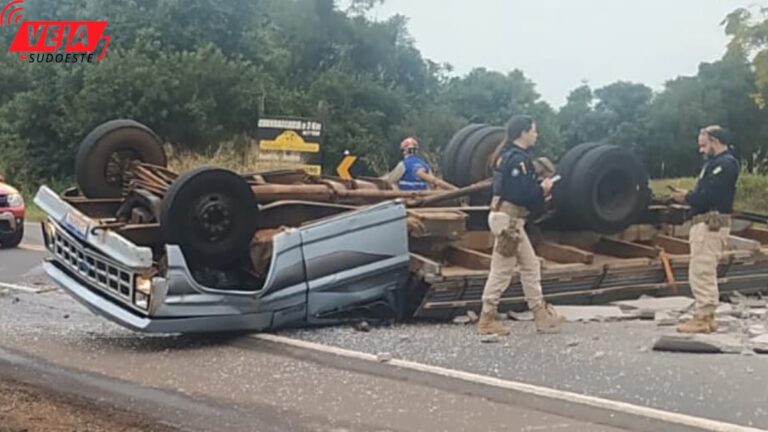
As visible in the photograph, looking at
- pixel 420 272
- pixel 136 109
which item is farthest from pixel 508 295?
pixel 136 109

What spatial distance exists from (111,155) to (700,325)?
5045mm

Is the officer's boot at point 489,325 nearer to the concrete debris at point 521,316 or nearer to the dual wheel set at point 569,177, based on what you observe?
the concrete debris at point 521,316

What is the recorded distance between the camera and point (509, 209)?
26.3 ft

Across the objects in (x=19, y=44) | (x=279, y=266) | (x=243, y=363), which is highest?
(x=19, y=44)

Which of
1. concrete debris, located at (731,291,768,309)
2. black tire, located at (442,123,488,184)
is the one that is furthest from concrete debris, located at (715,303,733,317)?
black tire, located at (442,123,488,184)

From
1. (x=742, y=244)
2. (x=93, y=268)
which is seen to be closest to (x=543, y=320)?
(x=742, y=244)

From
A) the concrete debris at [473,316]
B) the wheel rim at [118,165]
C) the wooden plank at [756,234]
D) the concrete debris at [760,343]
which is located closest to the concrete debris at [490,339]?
the concrete debris at [473,316]

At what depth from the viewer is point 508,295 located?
849 centimetres

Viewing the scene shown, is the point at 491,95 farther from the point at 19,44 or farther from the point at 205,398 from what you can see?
the point at 205,398

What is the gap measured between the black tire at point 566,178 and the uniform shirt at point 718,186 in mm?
1306

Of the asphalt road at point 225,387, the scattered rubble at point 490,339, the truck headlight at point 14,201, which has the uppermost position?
the truck headlight at point 14,201

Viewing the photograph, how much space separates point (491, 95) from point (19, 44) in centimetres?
1918

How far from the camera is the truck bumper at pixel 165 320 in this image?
734 centimetres

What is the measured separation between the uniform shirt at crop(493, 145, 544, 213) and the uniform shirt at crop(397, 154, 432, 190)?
2431 mm
